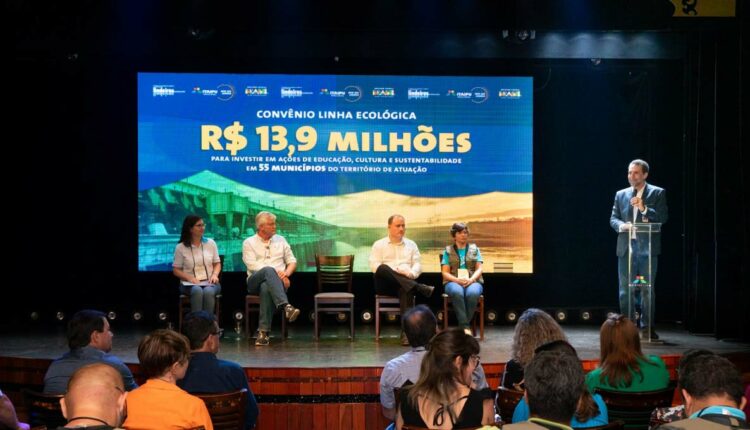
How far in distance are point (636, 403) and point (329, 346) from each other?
3423 mm

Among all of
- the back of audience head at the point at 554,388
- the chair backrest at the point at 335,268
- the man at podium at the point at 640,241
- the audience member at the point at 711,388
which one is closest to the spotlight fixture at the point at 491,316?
the chair backrest at the point at 335,268

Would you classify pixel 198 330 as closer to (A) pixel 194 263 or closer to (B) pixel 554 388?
(B) pixel 554 388

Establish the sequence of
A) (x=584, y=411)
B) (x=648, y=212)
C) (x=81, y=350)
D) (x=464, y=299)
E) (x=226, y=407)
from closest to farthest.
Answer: (x=584, y=411), (x=226, y=407), (x=81, y=350), (x=648, y=212), (x=464, y=299)

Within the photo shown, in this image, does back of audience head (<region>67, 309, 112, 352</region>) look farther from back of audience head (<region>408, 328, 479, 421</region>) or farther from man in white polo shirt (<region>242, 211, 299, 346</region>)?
man in white polo shirt (<region>242, 211, 299, 346</region>)

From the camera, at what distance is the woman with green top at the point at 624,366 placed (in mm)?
4129

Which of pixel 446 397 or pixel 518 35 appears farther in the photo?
pixel 518 35

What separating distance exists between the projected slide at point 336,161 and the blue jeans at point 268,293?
1194 millimetres

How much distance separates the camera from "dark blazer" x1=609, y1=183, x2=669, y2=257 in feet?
24.1

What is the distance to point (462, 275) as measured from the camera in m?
7.65

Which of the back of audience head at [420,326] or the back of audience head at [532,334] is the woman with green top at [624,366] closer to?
the back of audience head at [532,334]

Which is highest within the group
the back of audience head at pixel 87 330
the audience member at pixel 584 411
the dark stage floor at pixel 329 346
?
the back of audience head at pixel 87 330

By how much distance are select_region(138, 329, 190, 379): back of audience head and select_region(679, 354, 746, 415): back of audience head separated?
1.88m

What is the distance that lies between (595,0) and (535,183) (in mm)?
1912

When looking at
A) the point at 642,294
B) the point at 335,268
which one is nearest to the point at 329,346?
the point at 335,268
